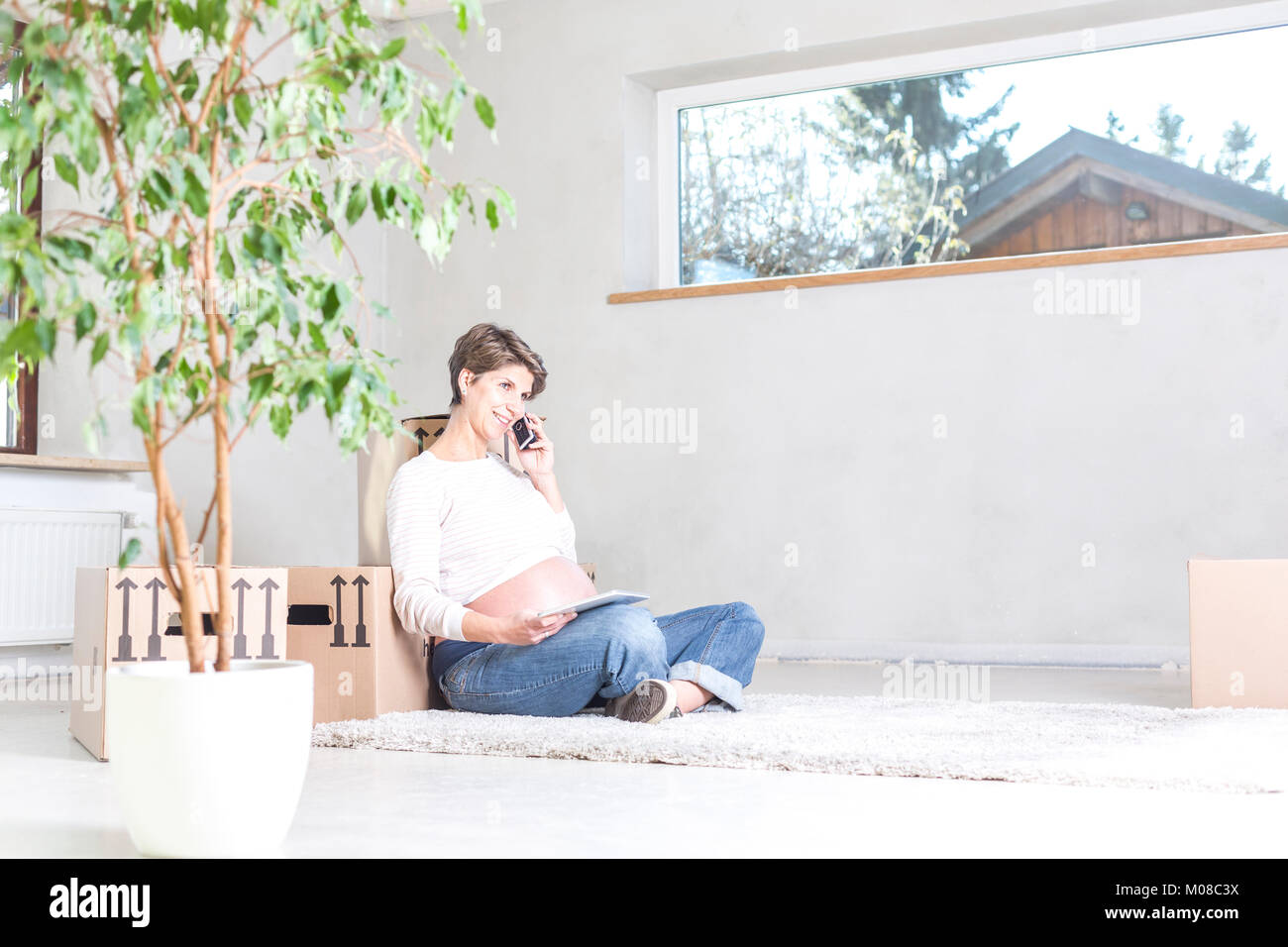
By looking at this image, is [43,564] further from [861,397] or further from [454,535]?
[861,397]

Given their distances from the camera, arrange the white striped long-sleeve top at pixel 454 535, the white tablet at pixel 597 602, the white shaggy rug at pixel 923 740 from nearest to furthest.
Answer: the white shaggy rug at pixel 923 740
the white tablet at pixel 597 602
the white striped long-sleeve top at pixel 454 535

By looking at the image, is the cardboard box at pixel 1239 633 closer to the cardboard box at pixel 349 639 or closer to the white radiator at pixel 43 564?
the cardboard box at pixel 349 639

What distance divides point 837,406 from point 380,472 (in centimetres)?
145

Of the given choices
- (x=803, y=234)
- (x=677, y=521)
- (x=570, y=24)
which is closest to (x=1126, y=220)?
(x=803, y=234)

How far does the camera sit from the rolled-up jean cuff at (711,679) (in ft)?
7.07

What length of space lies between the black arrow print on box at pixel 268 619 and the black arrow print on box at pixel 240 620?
0.10 ft

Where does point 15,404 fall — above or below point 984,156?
below

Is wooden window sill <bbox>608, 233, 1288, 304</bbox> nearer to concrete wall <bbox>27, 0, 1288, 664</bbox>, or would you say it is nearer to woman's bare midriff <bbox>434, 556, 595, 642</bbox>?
concrete wall <bbox>27, 0, 1288, 664</bbox>

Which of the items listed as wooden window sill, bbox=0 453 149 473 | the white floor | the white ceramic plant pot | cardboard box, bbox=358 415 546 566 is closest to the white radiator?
wooden window sill, bbox=0 453 149 473

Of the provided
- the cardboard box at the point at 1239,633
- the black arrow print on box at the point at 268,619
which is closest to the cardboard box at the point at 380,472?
the black arrow print on box at the point at 268,619

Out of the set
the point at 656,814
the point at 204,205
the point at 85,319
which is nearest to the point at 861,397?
the point at 656,814

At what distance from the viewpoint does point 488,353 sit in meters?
2.27
